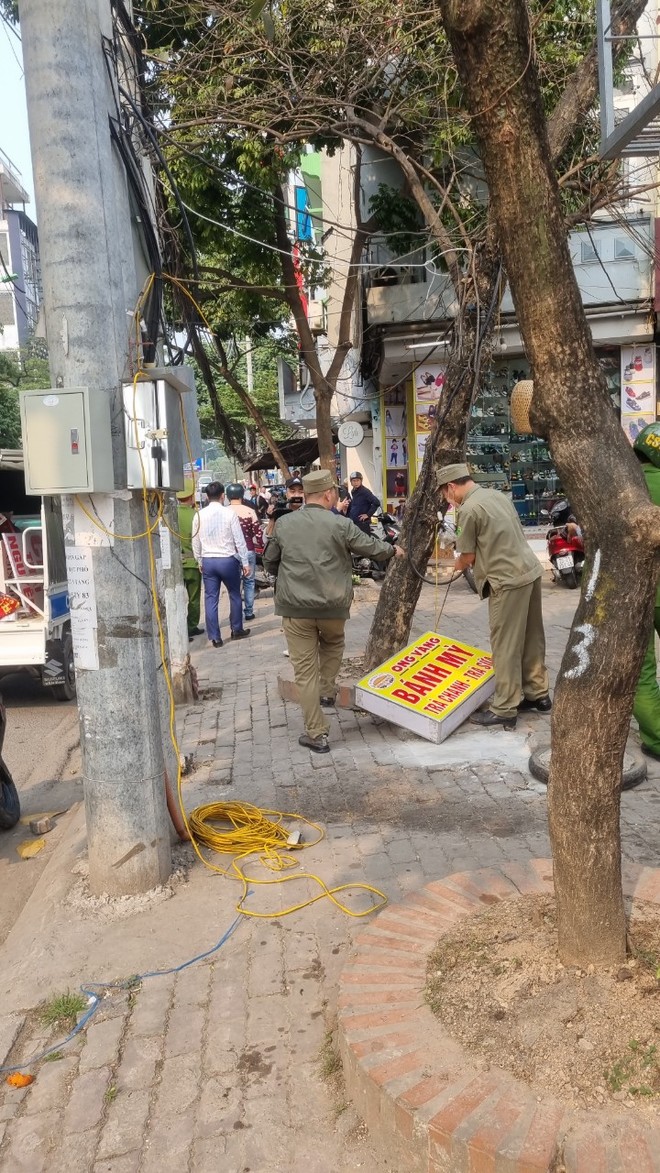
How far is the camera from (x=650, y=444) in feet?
16.5

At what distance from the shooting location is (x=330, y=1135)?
2.63 meters

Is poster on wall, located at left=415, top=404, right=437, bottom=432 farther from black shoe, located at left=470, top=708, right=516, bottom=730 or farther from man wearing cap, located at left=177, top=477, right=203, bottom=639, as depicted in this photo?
black shoe, located at left=470, top=708, right=516, bottom=730

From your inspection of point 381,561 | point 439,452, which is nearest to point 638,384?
point 439,452

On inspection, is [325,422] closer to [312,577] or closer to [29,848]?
[312,577]

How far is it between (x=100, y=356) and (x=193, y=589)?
7.52 m

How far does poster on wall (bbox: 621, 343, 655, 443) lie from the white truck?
10722mm

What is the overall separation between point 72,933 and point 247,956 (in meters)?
0.80

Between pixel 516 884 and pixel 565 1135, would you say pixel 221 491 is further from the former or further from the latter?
pixel 565 1135

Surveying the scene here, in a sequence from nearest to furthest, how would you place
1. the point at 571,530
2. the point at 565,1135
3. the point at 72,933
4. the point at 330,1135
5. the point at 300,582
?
the point at 565,1135
the point at 330,1135
the point at 72,933
the point at 300,582
the point at 571,530

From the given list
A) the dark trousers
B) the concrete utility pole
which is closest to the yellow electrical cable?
the concrete utility pole

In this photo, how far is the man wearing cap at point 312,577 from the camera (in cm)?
621

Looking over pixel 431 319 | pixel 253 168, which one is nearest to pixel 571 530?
pixel 431 319

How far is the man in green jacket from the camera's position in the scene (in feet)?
16.6

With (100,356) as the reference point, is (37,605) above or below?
below
